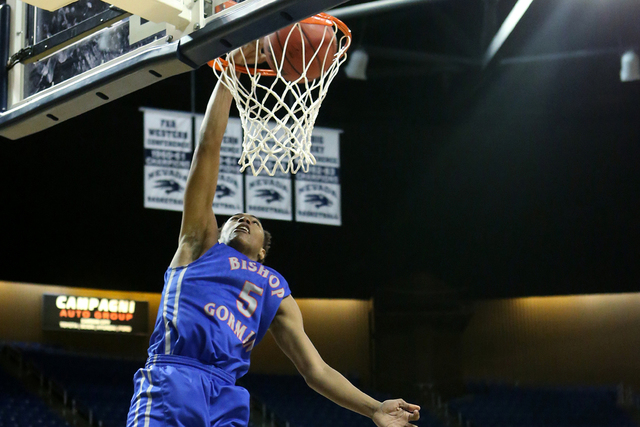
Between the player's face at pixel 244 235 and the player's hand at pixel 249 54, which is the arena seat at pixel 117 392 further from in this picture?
the player's hand at pixel 249 54

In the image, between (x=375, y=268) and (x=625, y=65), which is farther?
(x=375, y=268)

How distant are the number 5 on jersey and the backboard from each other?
824mm

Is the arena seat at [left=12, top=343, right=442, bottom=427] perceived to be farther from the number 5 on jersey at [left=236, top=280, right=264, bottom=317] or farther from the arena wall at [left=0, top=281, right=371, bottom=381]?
the number 5 on jersey at [left=236, top=280, right=264, bottom=317]

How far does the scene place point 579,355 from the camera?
12.7 metres

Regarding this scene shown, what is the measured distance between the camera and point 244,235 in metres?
2.99

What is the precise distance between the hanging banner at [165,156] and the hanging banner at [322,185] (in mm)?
1795

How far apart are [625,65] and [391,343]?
5733mm

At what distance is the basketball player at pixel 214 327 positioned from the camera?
2.58 meters

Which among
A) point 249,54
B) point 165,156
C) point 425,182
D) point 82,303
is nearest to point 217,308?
point 249,54

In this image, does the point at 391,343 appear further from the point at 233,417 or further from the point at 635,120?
the point at 233,417

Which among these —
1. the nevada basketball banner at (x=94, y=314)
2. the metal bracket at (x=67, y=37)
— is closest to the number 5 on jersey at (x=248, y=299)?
the metal bracket at (x=67, y=37)

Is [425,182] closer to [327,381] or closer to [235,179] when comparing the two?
[235,179]

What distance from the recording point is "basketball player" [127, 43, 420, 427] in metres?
2.58

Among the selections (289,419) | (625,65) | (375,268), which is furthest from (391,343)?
(625,65)
